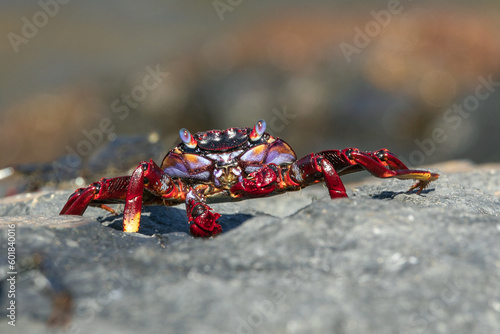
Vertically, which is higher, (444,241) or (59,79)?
(59,79)

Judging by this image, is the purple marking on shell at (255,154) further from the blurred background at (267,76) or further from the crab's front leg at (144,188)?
the blurred background at (267,76)

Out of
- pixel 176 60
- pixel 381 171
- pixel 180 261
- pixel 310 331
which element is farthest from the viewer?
pixel 176 60

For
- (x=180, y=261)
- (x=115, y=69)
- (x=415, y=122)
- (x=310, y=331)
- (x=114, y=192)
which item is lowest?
(x=310, y=331)

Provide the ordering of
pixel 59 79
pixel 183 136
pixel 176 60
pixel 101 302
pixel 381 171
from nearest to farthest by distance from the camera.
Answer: pixel 101 302 < pixel 381 171 < pixel 183 136 < pixel 176 60 < pixel 59 79

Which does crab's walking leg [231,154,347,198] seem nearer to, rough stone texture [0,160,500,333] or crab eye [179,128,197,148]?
crab eye [179,128,197,148]

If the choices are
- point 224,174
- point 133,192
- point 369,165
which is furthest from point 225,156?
point 369,165

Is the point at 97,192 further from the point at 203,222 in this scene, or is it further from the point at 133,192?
the point at 203,222

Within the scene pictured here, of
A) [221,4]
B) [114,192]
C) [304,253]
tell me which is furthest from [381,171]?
[221,4]

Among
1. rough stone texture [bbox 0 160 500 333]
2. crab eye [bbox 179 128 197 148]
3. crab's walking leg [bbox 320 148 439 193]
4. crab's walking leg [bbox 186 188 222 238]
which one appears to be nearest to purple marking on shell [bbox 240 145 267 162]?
crab eye [bbox 179 128 197 148]

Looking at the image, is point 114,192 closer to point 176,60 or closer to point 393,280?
point 393,280
